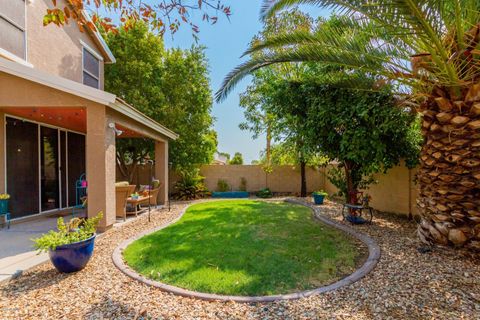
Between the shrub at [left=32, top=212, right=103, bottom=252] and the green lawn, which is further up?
the shrub at [left=32, top=212, right=103, bottom=252]

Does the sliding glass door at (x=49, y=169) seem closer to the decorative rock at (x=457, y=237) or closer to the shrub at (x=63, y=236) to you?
the shrub at (x=63, y=236)

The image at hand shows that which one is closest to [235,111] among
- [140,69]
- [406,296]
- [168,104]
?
[168,104]

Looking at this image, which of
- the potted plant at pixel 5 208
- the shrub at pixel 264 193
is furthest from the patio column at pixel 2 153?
the shrub at pixel 264 193

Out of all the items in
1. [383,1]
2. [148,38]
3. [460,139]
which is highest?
[148,38]

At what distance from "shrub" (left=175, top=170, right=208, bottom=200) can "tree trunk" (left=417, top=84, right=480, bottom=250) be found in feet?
37.1

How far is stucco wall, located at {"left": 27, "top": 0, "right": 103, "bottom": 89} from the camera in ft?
28.2

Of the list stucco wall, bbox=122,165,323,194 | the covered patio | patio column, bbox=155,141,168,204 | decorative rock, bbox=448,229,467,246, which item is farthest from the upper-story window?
decorative rock, bbox=448,229,467,246

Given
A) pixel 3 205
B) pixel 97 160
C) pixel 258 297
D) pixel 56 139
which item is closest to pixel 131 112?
pixel 97 160

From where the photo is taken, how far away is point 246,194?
16.0m

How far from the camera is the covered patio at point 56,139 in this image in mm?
6328

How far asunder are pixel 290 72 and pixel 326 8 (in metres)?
8.18

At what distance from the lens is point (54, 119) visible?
330 inches

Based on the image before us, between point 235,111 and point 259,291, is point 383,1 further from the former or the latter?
point 235,111

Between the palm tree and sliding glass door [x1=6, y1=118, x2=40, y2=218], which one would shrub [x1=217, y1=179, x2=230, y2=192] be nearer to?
sliding glass door [x1=6, y1=118, x2=40, y2=218]
